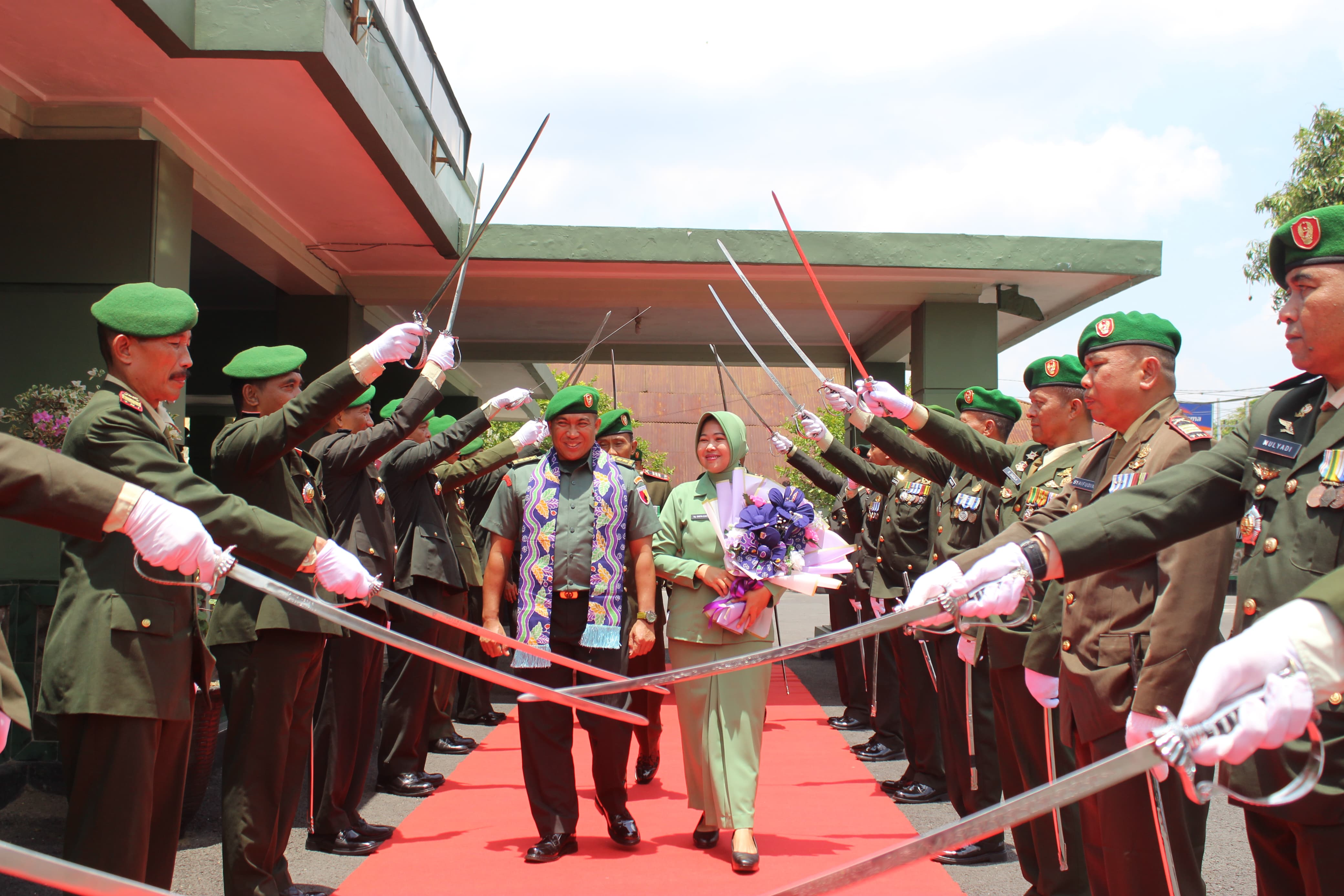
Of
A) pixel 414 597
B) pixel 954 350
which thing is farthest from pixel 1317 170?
pixel 414 597

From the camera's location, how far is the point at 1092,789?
1.64 m

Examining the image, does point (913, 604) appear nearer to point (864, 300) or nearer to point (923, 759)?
point (923, 759)

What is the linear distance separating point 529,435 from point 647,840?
7.80 feet

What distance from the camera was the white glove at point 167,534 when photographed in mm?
2228

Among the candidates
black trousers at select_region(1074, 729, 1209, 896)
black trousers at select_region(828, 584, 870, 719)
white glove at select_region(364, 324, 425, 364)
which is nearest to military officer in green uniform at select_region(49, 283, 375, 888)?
white glove at select_region(364, 324, 425, 364)

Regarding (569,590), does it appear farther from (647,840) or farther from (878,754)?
(878,754)

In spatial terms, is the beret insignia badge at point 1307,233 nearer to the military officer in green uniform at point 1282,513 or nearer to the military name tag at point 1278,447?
the military officer in green uniform at point 1282,513

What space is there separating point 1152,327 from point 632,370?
119 feet

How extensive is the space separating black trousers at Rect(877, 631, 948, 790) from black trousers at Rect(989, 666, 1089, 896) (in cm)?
131

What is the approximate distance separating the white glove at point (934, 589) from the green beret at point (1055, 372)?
182 cm

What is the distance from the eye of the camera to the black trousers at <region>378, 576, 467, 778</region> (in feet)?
18.2

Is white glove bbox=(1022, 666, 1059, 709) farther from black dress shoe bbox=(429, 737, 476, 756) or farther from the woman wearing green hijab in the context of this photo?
black dress shoe bbox=(429, 737, 476, 756)

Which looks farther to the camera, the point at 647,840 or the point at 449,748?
the point at 449,748

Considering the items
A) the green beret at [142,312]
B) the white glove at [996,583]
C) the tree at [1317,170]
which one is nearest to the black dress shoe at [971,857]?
the white glove at [996,583]
